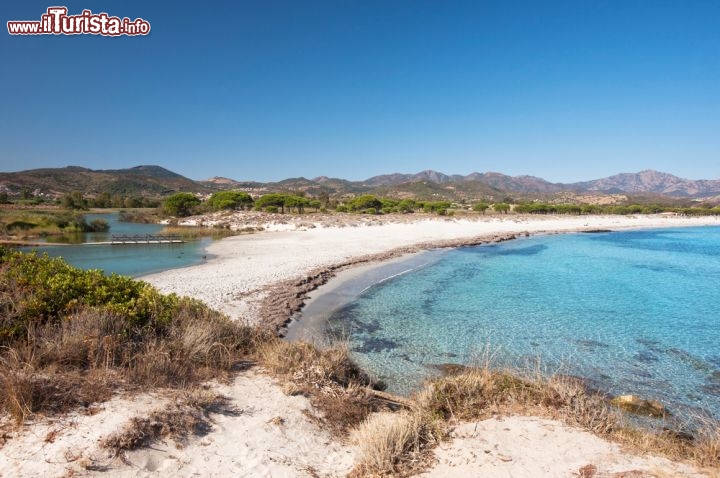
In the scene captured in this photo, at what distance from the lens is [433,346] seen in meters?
10.4

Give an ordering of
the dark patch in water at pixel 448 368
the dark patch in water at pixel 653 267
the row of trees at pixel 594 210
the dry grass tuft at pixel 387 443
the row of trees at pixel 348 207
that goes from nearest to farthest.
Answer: the dry grass tuft at pixel 387 443 → the dark patch in water at pixel 448 368 → the dark patch in water at pixel 653 267 → the row of trees at pixel 348 207 → the row of trees at pixel 594 210

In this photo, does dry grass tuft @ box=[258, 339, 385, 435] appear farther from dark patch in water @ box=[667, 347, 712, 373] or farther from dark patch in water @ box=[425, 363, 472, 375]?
dark patch in water @ box=[667, 347, 712, 373]

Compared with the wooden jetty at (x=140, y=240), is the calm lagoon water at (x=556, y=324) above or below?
below

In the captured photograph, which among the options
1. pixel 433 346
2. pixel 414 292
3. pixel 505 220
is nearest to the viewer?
pixel 433 346

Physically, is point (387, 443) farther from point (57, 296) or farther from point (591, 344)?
point (591, 344)

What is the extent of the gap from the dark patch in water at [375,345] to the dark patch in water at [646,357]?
618 cm

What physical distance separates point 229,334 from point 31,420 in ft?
10.9

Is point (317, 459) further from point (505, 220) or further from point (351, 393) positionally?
point (505, 220)

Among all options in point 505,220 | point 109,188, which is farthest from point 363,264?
point 109,188

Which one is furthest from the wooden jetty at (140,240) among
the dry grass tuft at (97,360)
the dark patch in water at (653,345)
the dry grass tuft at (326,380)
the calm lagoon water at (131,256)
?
the dark patch in water at (653,345)

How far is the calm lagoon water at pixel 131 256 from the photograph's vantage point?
65.5 ft

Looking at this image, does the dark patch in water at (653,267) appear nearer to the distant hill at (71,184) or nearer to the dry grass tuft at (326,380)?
the dry grass tuft at (326,380)

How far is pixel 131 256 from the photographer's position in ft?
79.2

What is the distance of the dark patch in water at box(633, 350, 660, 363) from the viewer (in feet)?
32.0
